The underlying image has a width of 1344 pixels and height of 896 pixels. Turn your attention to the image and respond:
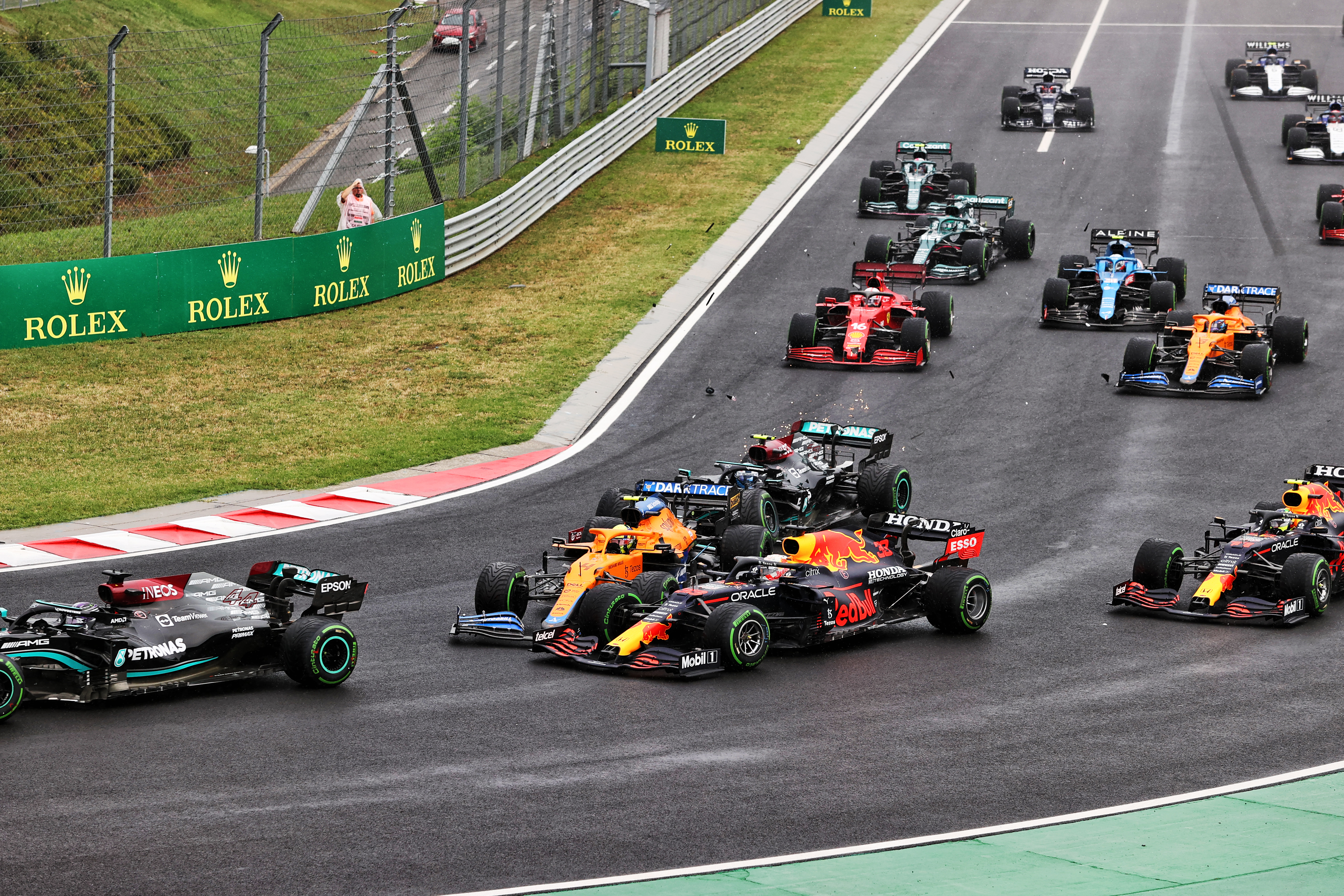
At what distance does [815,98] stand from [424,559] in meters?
32.3

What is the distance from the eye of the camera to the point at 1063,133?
44906 millimetres

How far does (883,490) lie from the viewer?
19.9m

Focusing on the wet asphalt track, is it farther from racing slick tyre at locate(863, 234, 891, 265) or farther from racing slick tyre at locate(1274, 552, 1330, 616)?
racing slick tyre at locate(863, 234, 891, 265)

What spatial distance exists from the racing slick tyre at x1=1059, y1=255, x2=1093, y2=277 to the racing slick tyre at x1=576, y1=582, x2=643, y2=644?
57.5 feet

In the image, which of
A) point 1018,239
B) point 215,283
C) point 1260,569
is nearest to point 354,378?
point 215,283

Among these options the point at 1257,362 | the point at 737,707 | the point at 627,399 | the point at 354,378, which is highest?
the point at 1257,362

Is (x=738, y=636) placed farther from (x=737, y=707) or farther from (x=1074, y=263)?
(x=1074, y=263)

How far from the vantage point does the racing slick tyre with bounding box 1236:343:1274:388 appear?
25.9 meters

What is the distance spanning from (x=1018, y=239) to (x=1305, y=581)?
18127mm

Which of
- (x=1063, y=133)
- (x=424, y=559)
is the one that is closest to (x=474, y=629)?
(x=424, y=559)

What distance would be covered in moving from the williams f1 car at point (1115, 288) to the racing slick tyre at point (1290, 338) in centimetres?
223

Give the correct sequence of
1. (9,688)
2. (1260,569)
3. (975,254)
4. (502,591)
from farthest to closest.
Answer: (975,254), (1260,569), (502,591), (9,688)

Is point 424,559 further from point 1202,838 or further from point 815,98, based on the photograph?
point 815,98

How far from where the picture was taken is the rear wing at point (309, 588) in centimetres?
1504
